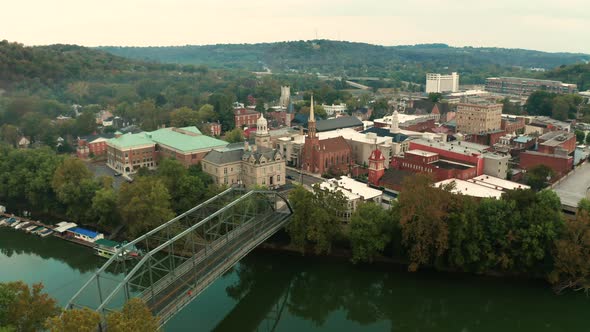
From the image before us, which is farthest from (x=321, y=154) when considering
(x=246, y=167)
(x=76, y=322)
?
(x=76, y=322)

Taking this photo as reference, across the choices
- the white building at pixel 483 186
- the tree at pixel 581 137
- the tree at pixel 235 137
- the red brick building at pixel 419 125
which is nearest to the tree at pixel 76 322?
the white building at pixel 483 186

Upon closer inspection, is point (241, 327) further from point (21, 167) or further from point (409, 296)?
point (21, 167)

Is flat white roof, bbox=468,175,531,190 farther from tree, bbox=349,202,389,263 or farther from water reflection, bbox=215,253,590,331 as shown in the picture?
tree, bbox=349,202,389,263

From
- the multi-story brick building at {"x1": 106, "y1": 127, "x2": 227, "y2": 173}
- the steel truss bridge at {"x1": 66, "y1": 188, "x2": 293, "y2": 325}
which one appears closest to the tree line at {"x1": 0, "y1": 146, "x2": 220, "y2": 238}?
the steel truss bridge at {"x1": 66, "y1": 188, "x2": 293, "y2": 325}

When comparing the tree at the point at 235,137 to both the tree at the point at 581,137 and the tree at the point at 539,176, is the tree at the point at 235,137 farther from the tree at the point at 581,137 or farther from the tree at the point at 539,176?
the tree at the point at 581,137

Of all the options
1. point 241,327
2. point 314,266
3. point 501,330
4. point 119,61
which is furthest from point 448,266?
point 119,61

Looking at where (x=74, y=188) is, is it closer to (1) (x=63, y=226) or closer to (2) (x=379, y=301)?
(1) (x=63, y=226)
